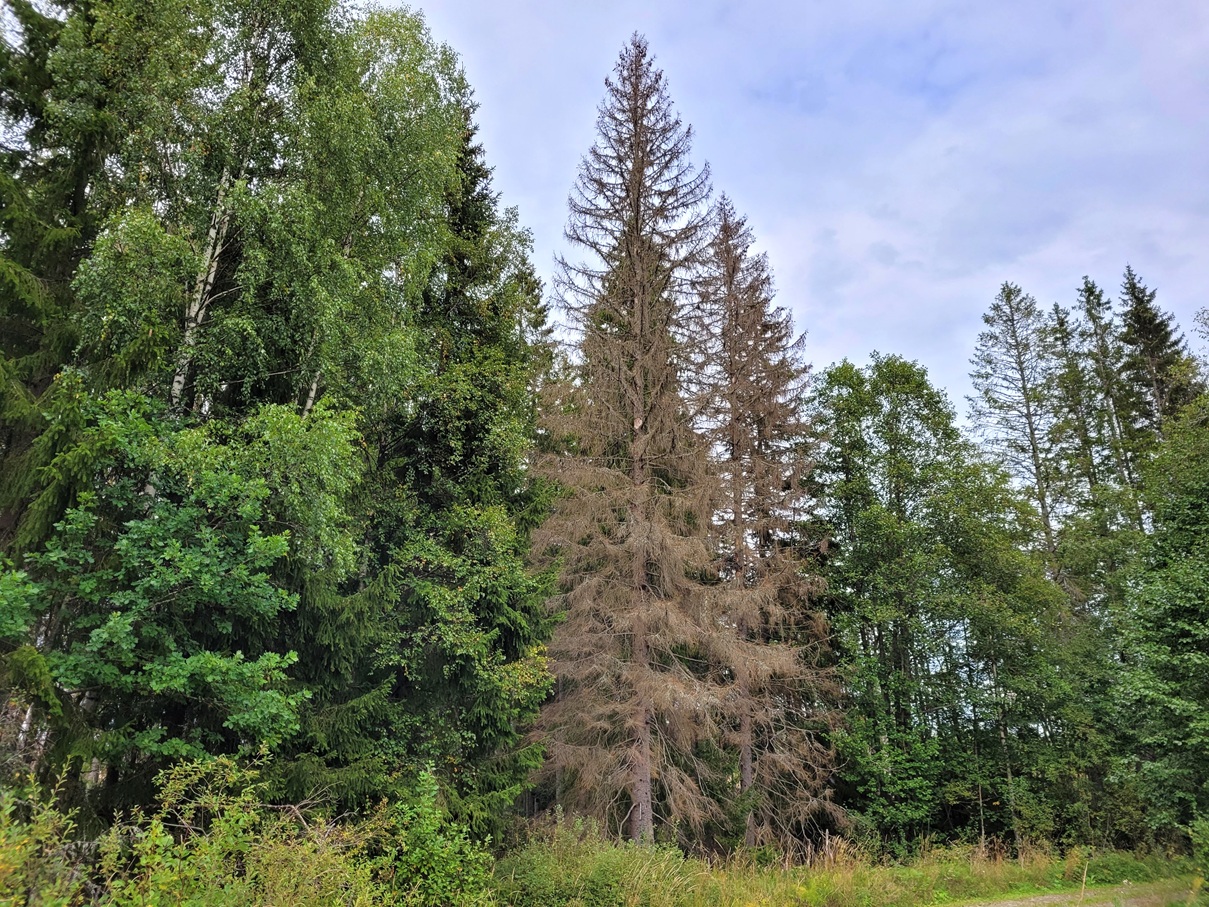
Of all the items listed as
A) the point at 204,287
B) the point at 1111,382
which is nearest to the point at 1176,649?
the point at 1111,382

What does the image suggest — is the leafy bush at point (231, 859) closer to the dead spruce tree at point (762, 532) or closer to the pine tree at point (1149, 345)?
the dead spruce tree at point (762, 532)

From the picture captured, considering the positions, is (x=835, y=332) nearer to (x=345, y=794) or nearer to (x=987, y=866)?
(x=987, y=866)

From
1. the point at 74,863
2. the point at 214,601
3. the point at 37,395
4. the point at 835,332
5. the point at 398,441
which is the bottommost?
the point at 74,863

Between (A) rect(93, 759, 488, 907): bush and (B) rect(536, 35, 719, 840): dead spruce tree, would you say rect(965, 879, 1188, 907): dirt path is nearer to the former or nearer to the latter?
(B) rect(536, 35, 719, 840): dead spruce tree

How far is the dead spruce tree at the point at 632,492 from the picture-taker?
35.1ft

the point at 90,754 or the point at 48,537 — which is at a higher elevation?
the point at 48,537

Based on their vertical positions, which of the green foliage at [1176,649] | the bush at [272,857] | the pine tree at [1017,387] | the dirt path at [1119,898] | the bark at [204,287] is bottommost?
the dirt path at [1119,898]

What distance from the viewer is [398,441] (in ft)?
36.4

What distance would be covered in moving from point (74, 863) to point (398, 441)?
281 inches

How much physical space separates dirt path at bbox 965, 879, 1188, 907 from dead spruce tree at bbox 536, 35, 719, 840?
16.7 feet

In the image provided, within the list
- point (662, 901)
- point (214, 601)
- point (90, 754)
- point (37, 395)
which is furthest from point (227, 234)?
point (662, 901)

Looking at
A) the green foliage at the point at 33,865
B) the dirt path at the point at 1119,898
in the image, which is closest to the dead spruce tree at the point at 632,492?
the dirt path at the point at 1119,898

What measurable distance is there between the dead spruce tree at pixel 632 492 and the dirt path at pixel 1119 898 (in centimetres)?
508

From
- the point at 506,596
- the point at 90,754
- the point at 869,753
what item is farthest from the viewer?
the point at 869,753
